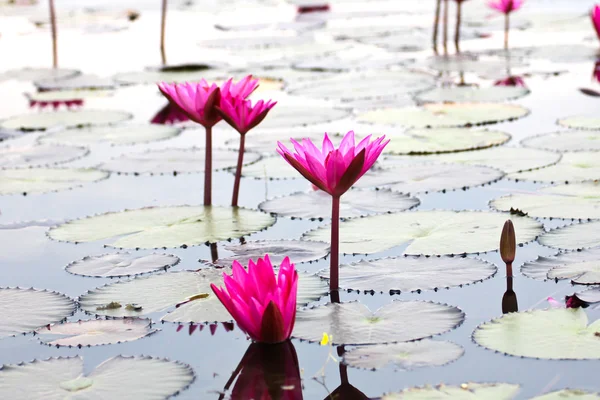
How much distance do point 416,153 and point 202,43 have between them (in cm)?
395

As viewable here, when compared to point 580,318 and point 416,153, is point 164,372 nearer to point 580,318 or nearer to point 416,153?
point 580,318

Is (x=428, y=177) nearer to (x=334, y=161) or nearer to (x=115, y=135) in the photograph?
(x=334, y=161)

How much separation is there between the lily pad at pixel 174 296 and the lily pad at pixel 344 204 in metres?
0.53

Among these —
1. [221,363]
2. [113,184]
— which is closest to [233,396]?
[221,363]

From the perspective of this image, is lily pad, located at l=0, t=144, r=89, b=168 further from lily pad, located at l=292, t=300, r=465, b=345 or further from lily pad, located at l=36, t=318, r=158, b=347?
lily pad, located at l=292, t=300, r=465, b=345

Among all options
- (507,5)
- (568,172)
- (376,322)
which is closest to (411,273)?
(376,322)

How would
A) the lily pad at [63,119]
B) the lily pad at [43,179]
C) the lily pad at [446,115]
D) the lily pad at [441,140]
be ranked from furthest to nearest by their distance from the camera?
the lily pad at [63,119]
the lily pad at [446,115]
the lily pad at [441,140]
the lily pad at [43,179]

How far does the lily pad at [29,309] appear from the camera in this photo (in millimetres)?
1946

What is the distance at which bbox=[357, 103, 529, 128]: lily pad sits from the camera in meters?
3.82

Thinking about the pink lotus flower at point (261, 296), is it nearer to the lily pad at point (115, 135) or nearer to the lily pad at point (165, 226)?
the lily pad at point (165, 226)

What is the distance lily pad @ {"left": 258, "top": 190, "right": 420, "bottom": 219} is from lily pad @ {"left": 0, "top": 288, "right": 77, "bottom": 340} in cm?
80

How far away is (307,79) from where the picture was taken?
5137 millimetres

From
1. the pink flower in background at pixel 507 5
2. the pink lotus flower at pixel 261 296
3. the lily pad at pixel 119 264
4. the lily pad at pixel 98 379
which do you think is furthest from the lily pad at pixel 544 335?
the pink flower in background at pixel 507 5

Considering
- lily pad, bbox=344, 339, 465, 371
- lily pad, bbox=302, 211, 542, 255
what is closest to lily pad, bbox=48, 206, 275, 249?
lily pad, bbox=302, 211, 542, 255
